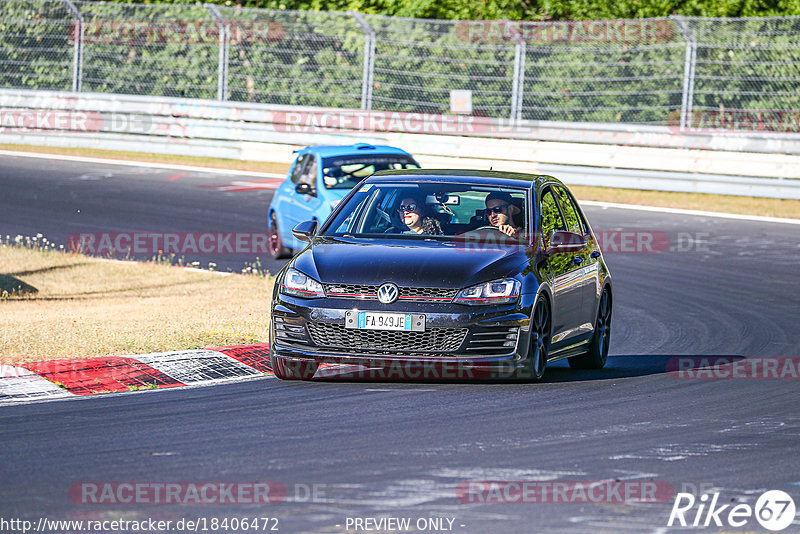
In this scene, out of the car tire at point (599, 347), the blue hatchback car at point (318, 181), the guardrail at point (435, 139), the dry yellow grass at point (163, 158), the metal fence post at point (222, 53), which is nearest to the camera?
the car tire at point (599, 347)

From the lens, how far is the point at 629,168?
85.9 ft

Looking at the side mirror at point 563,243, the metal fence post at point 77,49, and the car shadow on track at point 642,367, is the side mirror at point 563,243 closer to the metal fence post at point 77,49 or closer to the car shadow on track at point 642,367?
the car shadow on track at point 642,367

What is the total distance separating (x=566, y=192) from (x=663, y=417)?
3463 mm

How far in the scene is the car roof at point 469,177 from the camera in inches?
433

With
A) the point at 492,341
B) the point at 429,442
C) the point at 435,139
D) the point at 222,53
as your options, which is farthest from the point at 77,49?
the point at 429,442

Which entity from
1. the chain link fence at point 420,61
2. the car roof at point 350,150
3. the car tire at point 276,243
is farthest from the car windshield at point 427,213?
the chain link fence at point 420,61

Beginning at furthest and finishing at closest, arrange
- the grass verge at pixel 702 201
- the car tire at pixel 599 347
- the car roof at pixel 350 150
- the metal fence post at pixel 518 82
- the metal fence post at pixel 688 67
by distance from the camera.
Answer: the metal fence post at pixel 518 82, the metal fence post at pixel 688 67, the grass verge at pixel 702 201, the car roof at pixel 350 150, the car tire at pixel 599 347

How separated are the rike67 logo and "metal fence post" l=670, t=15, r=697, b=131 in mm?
19619

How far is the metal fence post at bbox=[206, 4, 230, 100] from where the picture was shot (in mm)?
29734

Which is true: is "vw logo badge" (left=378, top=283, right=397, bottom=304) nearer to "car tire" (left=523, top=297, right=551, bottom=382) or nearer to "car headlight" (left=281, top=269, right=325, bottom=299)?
"car headlight" (left=281, top=269, right=325, bottom=299)

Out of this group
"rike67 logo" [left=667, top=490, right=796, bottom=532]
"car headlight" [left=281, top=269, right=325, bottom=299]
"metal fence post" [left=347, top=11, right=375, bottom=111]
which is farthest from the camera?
"metal fence post" [left=347, top=11, right=375, bottom=111]

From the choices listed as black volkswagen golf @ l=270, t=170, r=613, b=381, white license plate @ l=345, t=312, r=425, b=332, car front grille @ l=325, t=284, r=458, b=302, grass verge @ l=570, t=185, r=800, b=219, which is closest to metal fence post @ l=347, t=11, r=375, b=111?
grass verge @ l=570, t=185, r=800, b=219

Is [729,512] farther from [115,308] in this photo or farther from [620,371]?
[115,308]

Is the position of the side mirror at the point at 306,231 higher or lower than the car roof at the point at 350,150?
lower
